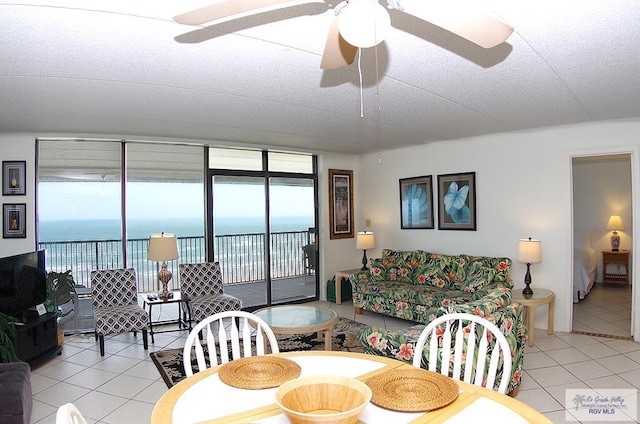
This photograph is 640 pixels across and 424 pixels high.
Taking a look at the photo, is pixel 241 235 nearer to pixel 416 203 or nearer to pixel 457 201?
pixel 416 203

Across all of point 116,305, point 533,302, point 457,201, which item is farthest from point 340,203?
point 116,305

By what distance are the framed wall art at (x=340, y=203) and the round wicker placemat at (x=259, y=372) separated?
16.1ft

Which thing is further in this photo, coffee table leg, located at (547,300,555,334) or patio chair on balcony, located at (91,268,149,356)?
coffee table leg, located at (547,300,555,334)

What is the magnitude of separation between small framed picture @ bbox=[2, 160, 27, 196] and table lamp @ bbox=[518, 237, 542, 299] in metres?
5.70

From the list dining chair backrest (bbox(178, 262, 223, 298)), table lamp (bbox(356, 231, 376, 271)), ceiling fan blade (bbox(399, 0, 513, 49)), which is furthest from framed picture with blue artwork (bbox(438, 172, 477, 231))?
ceiling fan blade (bbox(399, 0, 513, 49))

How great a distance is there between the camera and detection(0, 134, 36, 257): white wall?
466 cm

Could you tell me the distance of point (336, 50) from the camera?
1.86 metres

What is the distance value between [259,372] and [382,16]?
145cm

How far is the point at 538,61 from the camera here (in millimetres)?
2646

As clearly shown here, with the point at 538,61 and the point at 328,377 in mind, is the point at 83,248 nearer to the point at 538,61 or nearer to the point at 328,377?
the point at 328,377

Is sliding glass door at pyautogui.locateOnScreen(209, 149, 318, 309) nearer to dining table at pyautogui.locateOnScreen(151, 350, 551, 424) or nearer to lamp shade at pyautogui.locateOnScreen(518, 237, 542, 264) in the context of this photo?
lamp shade at pyautogui.locateOnScreen(518, 237, 542, 264)

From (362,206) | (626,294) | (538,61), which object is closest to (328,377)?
(538,61)

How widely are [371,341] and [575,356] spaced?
2.39m

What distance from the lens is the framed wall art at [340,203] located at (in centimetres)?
677
